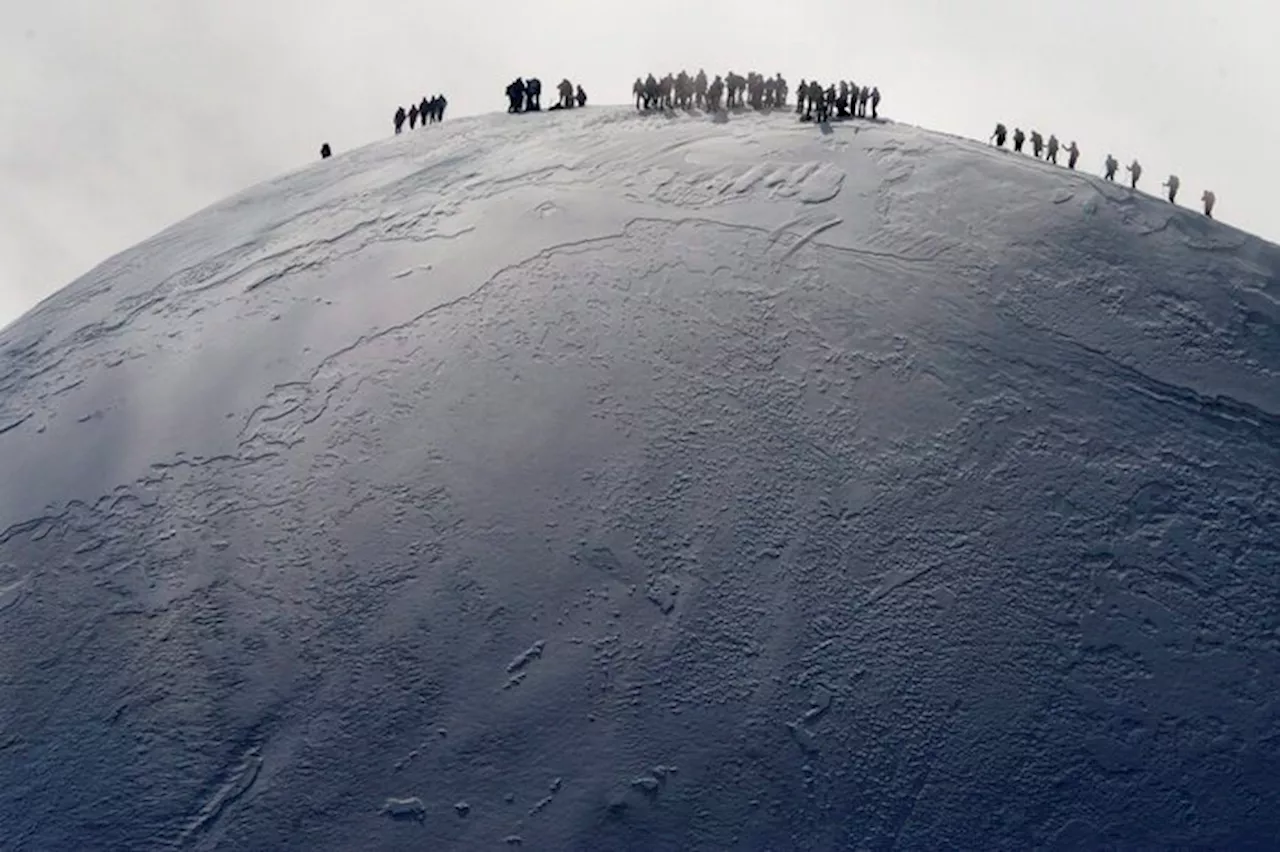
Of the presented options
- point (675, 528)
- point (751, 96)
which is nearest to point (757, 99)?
point (751, 96)

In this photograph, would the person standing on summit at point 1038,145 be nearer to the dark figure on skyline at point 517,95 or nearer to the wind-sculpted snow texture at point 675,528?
the wind-sculpted snow texture at point 675,528

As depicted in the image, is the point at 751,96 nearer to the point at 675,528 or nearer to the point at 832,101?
the point at 832,101

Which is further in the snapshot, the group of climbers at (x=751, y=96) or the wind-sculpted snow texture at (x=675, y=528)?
the group of climbers at (x=751, y=96)

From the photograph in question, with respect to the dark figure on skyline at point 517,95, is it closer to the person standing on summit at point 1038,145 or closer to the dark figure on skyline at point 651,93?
the dark figure on skyline at point 651,93

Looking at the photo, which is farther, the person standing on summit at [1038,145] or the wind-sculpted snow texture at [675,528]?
the person standing on summit at [1038,145]

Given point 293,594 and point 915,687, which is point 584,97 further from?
point 915,687

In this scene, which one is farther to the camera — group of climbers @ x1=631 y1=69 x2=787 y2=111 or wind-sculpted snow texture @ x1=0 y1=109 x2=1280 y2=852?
group of climbers @ x1=631 y1=69 x2=787 y2=111

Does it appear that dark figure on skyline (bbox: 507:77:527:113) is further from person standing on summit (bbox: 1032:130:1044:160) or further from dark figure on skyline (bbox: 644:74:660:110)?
person standing on summit (bbox: 1032:130:1044:160)

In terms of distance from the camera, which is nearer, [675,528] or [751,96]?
[675,528]
